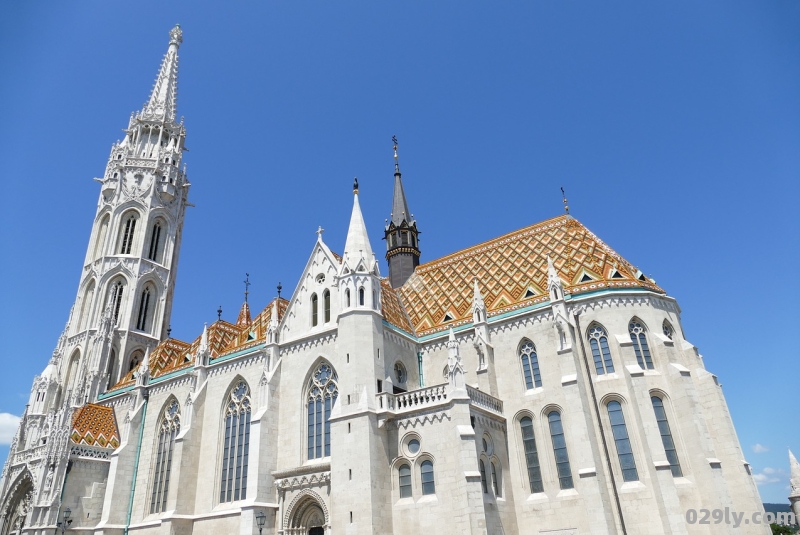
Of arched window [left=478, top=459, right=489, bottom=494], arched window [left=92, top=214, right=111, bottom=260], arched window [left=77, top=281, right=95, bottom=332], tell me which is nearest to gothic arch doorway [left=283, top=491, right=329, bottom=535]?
arched window [left=478, top=459, right=489, bottom=494]

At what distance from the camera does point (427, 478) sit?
2297cm

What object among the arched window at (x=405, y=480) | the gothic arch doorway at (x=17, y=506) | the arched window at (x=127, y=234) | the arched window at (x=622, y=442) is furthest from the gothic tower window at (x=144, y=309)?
the arched window at (x=622, y=442)

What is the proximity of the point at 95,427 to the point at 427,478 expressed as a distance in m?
24.9

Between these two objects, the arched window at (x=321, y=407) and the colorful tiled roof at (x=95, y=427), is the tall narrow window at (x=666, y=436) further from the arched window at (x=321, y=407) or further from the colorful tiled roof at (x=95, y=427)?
the colorful tiled roof at (x=95, y=427)

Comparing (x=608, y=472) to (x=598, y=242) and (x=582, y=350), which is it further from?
(x=598, y=242)

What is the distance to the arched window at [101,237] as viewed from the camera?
4667cm

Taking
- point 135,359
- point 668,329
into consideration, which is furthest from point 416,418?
point 135,359

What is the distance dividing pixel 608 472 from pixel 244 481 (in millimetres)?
18045

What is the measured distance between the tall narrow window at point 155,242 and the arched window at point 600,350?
3715cm

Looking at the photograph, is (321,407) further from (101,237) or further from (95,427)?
(101,237)

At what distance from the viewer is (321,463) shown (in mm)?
25984

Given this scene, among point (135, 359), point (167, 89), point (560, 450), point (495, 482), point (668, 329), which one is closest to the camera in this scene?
point (495, 482)

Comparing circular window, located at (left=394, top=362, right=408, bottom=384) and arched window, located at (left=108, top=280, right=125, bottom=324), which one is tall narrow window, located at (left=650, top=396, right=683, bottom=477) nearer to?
circular window, located at (left=394, top=362, right=408, bottom=384)

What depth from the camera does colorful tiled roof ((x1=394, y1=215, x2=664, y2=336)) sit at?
28828 mm
